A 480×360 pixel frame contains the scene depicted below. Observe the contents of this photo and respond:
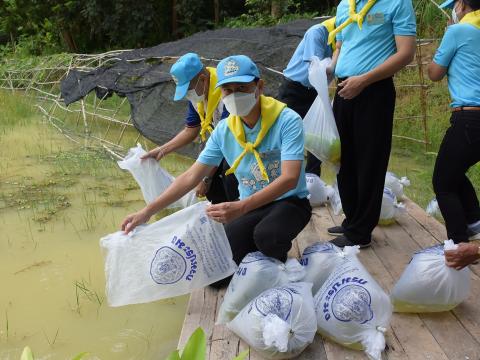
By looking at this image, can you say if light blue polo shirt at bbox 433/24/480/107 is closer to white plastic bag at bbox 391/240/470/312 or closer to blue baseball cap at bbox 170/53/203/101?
white plastic bag at bbox 391/240/470/312

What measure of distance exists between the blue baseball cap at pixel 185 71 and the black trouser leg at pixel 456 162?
4.08 feet

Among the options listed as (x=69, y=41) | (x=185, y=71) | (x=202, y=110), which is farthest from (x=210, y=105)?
(x=69, y=41)

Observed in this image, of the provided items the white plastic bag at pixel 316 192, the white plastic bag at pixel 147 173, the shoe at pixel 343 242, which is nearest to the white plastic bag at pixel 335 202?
the white plastic bag at pixel 316 192

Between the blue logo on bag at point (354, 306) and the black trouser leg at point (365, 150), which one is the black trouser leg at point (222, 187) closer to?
the black trouser leg at point (365, 150)

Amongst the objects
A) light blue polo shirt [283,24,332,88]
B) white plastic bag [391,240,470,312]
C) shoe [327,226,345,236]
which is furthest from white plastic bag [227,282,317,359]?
light blue polo shirt [283,24,332,88]

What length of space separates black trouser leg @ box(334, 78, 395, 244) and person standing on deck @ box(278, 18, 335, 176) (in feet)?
2.46

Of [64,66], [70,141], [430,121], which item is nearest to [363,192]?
[430,121]

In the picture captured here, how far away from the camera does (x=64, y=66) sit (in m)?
9.48

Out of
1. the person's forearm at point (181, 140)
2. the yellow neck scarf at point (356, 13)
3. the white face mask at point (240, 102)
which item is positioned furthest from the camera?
the person's forearm at point (181, 140)

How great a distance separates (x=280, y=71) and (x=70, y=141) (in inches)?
132

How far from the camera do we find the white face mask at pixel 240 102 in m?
2.16

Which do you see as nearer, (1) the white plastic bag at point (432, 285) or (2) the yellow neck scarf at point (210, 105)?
(1) the white plastic bag at point (432, 285)

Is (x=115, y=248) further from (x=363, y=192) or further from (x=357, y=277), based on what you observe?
(x=363, y=192)

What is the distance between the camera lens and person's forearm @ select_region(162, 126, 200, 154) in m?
2.93
